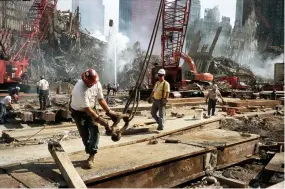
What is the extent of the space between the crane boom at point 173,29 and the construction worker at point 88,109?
1496cm

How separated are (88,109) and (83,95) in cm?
21

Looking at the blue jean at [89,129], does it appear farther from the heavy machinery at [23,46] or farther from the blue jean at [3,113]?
the heavy machinery at [23,46]

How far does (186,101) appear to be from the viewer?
1574 cm

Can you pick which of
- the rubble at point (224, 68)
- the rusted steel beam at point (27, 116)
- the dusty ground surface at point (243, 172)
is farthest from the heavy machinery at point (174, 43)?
the rubble at point (224, 68)

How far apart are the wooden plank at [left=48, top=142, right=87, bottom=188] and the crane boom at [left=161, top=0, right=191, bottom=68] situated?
50.4 feet

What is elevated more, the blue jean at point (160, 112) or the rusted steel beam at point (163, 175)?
the blue jean at point (160, 112)

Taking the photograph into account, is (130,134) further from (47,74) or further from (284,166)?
(47,74)

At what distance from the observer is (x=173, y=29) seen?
20.3 m

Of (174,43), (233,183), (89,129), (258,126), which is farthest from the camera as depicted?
(174,43)

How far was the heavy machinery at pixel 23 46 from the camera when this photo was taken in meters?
21.1

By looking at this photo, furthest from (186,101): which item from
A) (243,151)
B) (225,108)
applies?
(243,151)

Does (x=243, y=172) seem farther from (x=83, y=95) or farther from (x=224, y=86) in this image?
(x=224, y=86)

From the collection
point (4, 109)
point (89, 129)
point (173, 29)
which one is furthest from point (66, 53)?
point (89, 129)

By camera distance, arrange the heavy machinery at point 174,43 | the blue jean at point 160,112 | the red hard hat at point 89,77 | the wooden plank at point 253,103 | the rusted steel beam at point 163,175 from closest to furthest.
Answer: the red hard hat at point 89,77 → the rusted steel beam at point 163,175 → the blue jean at point 160,112 → the wooden plank at point 253,103 → the heavy machinery at point 174,43
